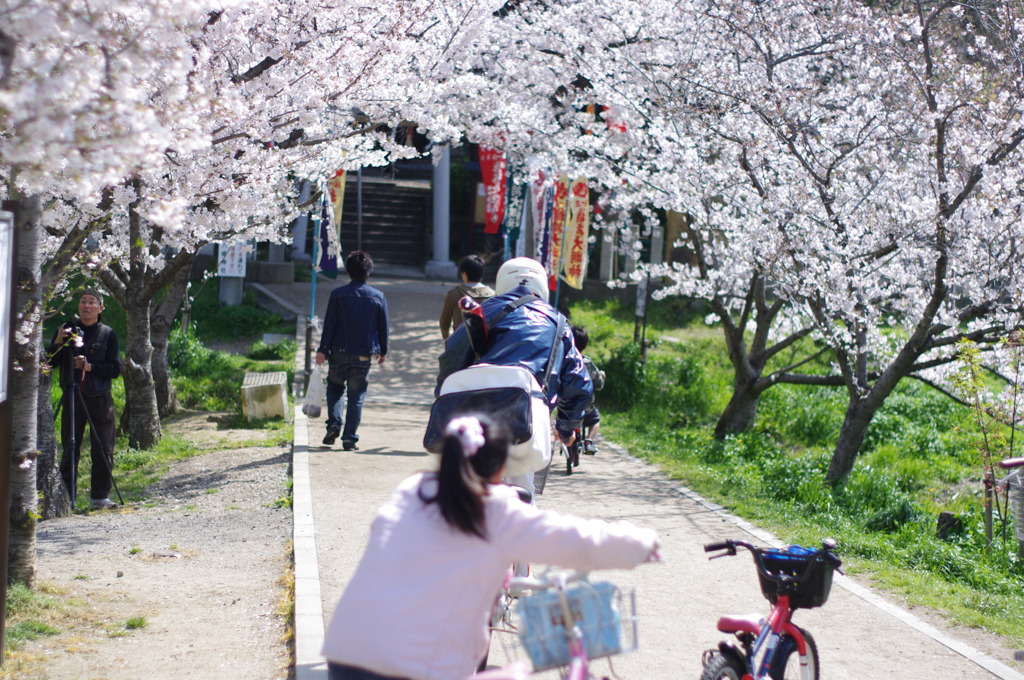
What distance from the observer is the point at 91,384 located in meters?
7.86

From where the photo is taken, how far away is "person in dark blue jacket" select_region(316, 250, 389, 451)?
909cm

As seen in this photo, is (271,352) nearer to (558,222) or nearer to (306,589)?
(558,222)

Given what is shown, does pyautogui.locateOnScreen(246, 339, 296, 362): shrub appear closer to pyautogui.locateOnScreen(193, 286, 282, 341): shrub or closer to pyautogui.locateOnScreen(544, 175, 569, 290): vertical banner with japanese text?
pyautogui.locateOnScreen(193, 286, 282, 341): shrub

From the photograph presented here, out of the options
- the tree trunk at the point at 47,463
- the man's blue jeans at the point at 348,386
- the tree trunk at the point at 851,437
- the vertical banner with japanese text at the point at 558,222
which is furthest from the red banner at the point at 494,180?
the tree trunk at the point at 47,463

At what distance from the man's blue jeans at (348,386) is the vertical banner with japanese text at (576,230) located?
6.71 meters

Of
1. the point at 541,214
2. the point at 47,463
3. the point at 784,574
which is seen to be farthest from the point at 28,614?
the point at 541,214

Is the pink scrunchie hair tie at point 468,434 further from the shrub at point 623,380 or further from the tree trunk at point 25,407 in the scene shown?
the shrub at point 623,380

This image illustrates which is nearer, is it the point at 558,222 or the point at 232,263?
the point at 558,222

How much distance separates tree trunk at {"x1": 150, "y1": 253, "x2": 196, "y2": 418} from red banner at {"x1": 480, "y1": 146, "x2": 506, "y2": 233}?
6750 millimetres

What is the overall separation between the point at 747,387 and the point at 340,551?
6.82 m

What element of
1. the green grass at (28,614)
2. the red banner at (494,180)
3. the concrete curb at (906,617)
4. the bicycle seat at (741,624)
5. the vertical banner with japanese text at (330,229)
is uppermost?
the red banner at (494,180)

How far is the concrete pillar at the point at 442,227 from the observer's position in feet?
70.5

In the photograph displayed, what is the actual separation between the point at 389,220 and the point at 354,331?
1659cm

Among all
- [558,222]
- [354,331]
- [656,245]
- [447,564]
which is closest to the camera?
[447,564]
